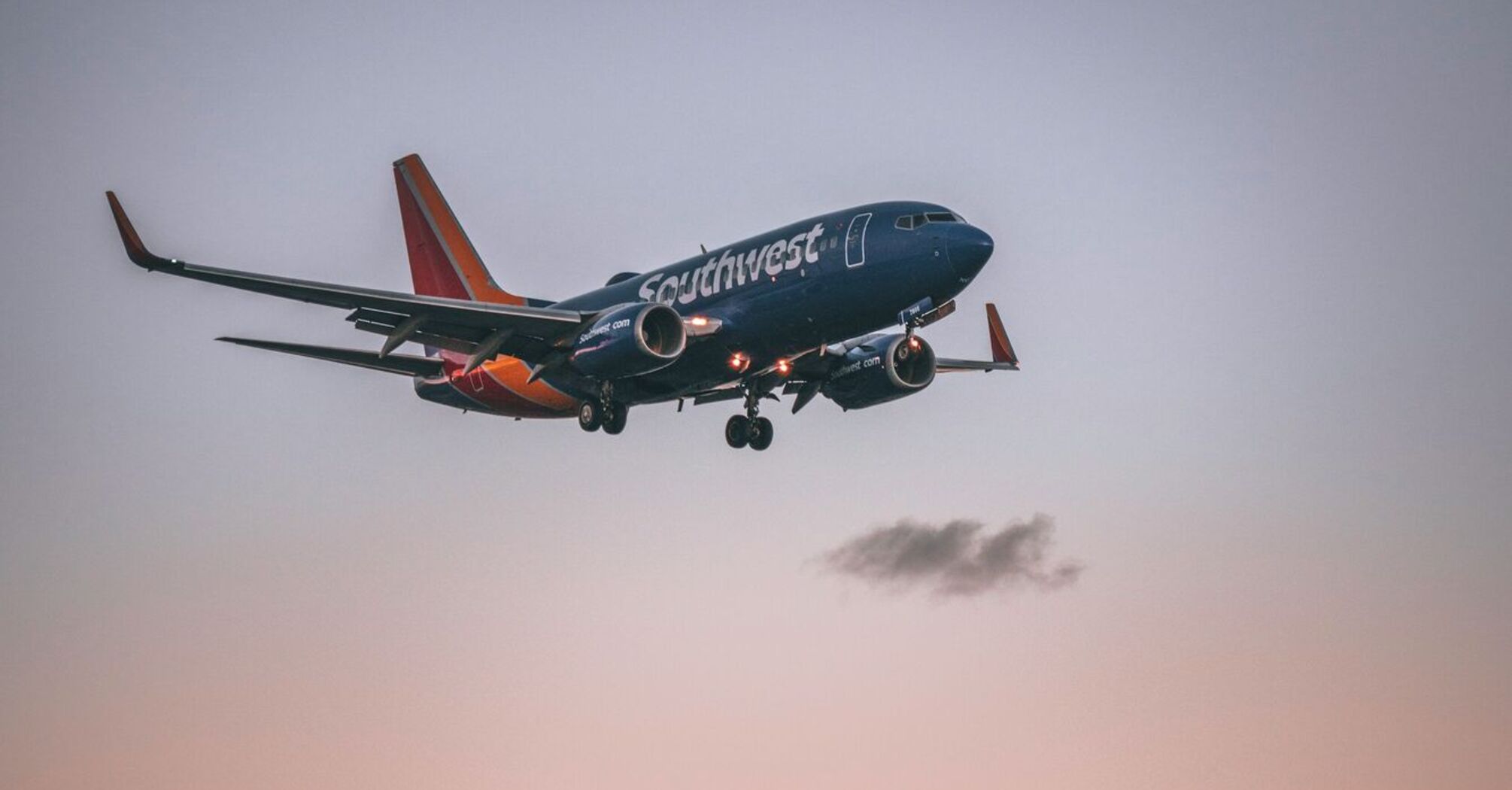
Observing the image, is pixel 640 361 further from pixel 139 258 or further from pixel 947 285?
pixel 139 258

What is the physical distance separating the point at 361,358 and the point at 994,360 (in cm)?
1851

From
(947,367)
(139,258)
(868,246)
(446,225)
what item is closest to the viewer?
(139,258)

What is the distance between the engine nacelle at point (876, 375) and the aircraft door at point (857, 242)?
5774 mm

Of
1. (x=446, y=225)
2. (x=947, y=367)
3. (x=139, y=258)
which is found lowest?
(x=139, y=258)

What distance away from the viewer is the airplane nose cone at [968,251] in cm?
4097

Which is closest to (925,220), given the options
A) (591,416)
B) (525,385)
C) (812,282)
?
(812,282)

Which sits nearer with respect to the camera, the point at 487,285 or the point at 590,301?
the point at 590,301

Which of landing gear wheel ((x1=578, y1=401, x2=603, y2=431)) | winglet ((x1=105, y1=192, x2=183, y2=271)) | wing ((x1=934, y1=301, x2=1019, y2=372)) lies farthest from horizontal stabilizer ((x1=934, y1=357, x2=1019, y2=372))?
winglet ((x1=105, y1=192, x2=183, y2=271))

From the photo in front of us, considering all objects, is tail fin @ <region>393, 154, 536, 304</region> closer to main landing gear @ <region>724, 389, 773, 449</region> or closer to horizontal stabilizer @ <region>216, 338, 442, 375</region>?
horizontal stabilizer @ <region>216, 338, 442, 375</region>

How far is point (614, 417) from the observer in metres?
47.6

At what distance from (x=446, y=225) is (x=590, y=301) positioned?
12.0m

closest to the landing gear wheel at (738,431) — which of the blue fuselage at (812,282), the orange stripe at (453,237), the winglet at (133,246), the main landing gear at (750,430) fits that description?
the main landing gear at (750,430)

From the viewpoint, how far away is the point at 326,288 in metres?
42.9

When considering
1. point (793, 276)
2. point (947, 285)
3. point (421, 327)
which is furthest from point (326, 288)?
point (947, 285)
